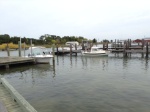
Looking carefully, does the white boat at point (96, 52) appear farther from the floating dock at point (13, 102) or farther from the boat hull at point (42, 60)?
the floating dock at point (13, 102)

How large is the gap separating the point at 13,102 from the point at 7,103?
0.26 m

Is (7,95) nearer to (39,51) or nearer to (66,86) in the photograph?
(66,86)

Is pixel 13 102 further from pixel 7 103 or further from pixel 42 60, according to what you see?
pixel 42 60

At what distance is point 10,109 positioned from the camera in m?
7.86

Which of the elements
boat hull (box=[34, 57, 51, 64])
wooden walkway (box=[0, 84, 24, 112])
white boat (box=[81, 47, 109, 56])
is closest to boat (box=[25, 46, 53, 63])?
boat hull (box=[34, 57, 51, 64])

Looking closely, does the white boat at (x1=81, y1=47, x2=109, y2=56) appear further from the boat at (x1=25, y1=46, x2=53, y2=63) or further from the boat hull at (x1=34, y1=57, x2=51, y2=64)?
the boat hull at (x1=34, y1=57, x2=51, y2=64)

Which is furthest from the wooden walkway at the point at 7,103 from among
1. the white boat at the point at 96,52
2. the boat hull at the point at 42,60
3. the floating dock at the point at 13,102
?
the white boat at the point at 96,52

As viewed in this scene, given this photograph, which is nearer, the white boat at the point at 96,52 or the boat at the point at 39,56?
the boat at the point at 39,56

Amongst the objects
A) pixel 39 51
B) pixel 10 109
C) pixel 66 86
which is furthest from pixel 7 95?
pixel 39 51

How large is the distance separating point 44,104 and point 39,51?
22784 millimetres

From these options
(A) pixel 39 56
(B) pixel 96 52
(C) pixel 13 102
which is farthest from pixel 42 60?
(C) pixel 13 102

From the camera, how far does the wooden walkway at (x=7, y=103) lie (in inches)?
305

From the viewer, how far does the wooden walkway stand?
7.74 metres

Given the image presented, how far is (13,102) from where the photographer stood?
8750mm
